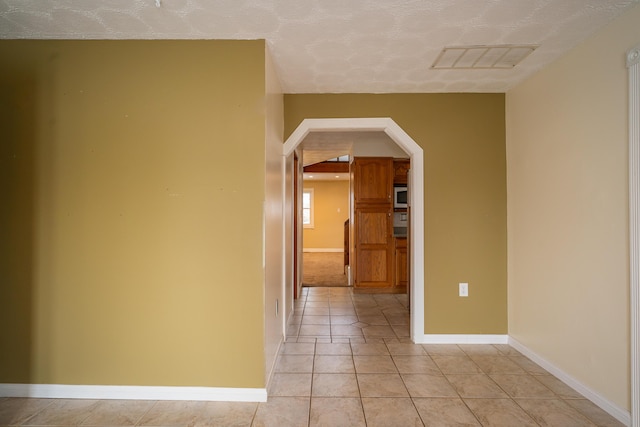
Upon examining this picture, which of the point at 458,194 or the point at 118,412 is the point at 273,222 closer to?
the point at 118,412

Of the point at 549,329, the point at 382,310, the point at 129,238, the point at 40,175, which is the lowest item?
the point at 382,310

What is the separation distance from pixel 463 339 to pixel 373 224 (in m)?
2.26

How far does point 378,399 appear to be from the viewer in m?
2.11

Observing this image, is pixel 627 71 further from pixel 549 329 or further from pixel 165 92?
pixel 165 92

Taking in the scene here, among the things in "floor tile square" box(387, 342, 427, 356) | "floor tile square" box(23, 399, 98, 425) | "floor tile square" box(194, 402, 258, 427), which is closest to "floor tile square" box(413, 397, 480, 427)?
"floor tile square" box(387, 342, 427, 356)

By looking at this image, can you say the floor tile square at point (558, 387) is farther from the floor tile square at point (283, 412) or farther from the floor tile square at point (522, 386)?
the floor tile square at point (283, 412)

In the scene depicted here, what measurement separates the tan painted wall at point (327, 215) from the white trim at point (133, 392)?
8.70m

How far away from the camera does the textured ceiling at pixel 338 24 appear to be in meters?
1.77

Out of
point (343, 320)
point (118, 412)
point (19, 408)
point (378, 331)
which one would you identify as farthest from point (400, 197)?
point (19, 408)

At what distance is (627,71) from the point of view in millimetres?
1820

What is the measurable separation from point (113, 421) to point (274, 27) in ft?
8.15

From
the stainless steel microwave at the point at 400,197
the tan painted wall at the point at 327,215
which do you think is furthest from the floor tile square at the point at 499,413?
the tan painted wall at the point at 327,215

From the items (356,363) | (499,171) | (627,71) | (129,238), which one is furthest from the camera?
(499,171)

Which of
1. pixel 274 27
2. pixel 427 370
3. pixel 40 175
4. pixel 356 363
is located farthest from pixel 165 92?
pixel 427 370
